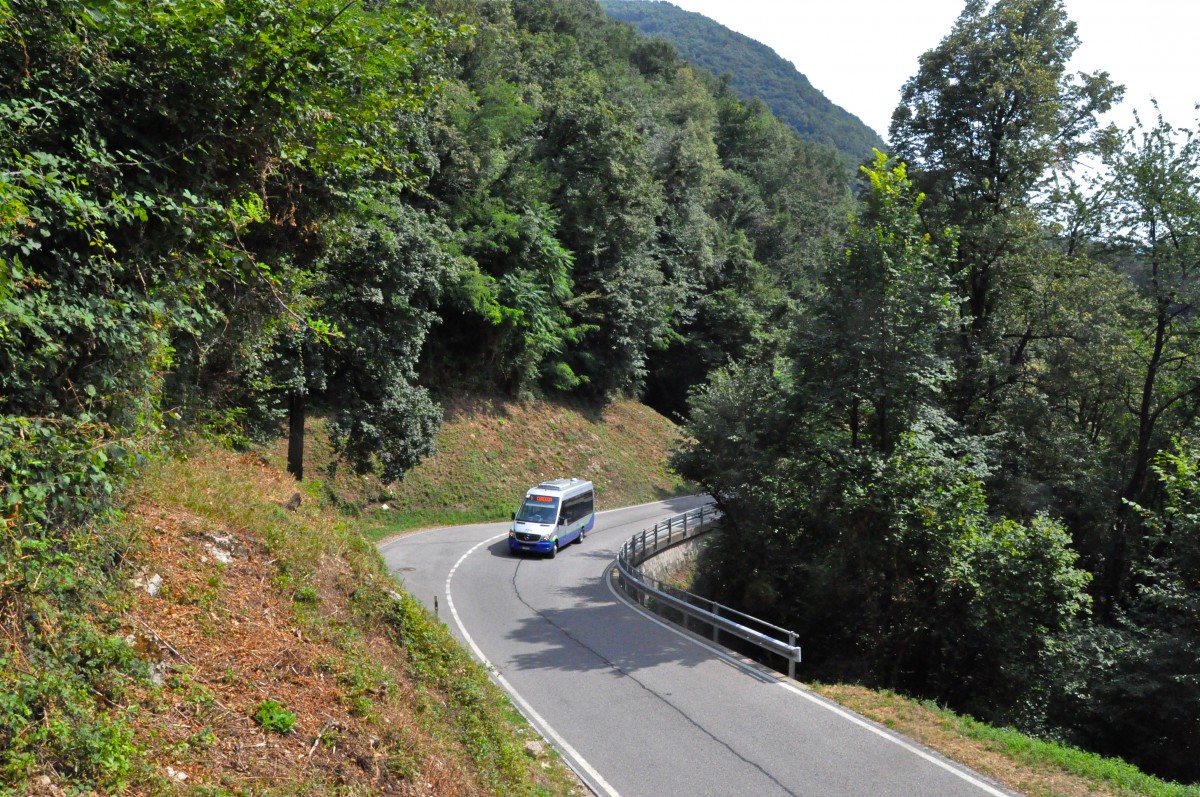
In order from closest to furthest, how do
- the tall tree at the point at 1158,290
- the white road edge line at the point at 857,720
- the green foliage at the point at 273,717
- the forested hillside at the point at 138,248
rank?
the forested hillside at the point at 138,248
the green foliage at the point at 273,717
the white road edge line at the point at 857,720
the tall tree at the point at 1158,290

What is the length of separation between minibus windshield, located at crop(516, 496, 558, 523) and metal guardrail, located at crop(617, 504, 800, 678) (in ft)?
9.47

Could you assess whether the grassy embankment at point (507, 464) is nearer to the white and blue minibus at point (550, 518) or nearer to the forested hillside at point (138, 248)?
the white and blue minibus at point (550, 518)

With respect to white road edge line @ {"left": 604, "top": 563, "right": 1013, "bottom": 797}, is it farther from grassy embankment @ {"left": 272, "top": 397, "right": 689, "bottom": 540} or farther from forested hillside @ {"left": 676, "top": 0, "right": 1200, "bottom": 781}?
grassy embankment @ {"left": 272, "top": 397, "right": 689, "bottom": 540}

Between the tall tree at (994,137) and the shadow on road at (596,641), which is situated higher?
the tall tree at (994,137)

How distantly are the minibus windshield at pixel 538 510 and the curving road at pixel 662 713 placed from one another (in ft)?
20.0

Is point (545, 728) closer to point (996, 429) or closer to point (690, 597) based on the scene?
point (690, 597)

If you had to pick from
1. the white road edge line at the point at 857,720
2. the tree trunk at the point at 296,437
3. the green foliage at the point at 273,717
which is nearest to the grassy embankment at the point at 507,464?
the tree trunk at the point at 296,437

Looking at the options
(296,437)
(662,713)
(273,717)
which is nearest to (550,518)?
(296,437)

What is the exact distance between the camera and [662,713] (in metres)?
11.2

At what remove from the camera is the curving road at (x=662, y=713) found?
901 cm

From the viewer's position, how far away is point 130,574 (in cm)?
640

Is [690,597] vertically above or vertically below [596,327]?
below

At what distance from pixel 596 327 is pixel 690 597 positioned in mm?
23941

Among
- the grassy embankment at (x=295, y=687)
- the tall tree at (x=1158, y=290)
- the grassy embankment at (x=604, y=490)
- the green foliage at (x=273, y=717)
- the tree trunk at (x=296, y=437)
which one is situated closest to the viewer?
the grassy embankment at (x=295, y=687)
